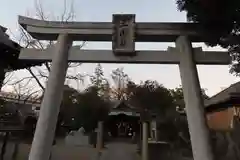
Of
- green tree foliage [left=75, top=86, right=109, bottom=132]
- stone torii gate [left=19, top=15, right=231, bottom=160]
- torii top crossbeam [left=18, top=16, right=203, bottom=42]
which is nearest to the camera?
stone torii gate [left=19, top=15, right=231, bottom=160]

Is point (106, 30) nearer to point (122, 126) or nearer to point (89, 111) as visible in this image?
point (89, 111)

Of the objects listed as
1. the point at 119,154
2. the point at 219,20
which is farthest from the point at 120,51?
the point at 119,154

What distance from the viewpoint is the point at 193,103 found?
6.63 m

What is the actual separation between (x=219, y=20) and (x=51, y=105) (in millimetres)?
4124

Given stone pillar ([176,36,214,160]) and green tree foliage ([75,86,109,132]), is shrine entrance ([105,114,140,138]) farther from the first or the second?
stone pillar ([176,36,214,160])

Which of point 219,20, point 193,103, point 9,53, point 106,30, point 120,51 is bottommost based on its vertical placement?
point 193,103

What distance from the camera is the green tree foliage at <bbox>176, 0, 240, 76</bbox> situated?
5.84 meters

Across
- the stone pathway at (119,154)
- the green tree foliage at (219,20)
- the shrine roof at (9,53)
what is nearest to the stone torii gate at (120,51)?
the green tree foliage at (219,20)

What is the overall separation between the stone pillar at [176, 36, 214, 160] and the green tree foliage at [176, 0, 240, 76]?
24.5 inches

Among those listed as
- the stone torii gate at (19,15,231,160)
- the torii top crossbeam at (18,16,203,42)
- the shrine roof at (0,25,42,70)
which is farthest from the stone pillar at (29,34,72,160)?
the shrine roof at (0,25,42,70)

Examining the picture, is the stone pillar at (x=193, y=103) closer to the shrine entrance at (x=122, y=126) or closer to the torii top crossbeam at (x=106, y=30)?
the torii top crossbeam at (x=106, y=30)

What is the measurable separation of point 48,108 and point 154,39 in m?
3.16

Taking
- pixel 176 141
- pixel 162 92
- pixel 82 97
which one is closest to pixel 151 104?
pixel 162 92

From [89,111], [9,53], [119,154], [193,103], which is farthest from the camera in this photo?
[89,111]
